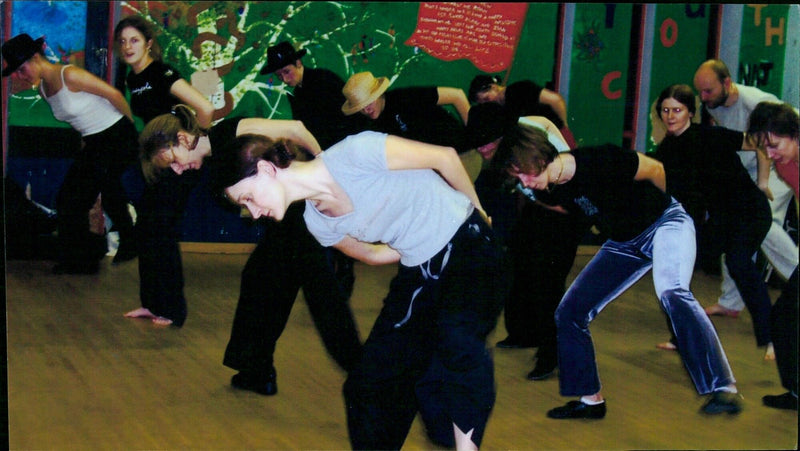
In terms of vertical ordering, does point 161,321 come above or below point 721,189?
below

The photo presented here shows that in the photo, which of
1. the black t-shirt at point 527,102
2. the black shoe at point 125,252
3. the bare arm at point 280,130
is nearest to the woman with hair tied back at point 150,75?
the bare arm at point 280,130

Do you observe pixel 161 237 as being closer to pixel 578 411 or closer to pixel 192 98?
pixel 192 98

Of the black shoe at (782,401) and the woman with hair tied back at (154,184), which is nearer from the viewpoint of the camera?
the black shoe at (782,401)

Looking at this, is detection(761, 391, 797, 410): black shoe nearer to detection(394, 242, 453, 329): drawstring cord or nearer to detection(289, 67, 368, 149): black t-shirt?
detection(394, 242, 453, 329): drawstring cord

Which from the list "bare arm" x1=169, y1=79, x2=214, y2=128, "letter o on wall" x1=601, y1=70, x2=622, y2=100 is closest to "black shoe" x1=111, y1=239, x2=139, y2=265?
"bare arm" x1=169, y1=79, x2=214, y2=128

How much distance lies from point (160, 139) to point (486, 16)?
1.30 m

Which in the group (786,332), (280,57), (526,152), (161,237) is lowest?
(786,332)

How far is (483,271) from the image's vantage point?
2098 millimetres

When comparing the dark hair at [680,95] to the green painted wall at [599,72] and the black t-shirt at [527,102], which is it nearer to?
the green painted wall at [599,72]

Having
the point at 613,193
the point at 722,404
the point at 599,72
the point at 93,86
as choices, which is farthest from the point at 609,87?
the point at 93,86

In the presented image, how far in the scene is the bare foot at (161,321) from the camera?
3379mm

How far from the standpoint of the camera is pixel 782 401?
2797mm

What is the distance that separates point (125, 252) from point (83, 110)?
1.89ft

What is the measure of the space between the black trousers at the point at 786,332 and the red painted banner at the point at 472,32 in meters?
1.24
